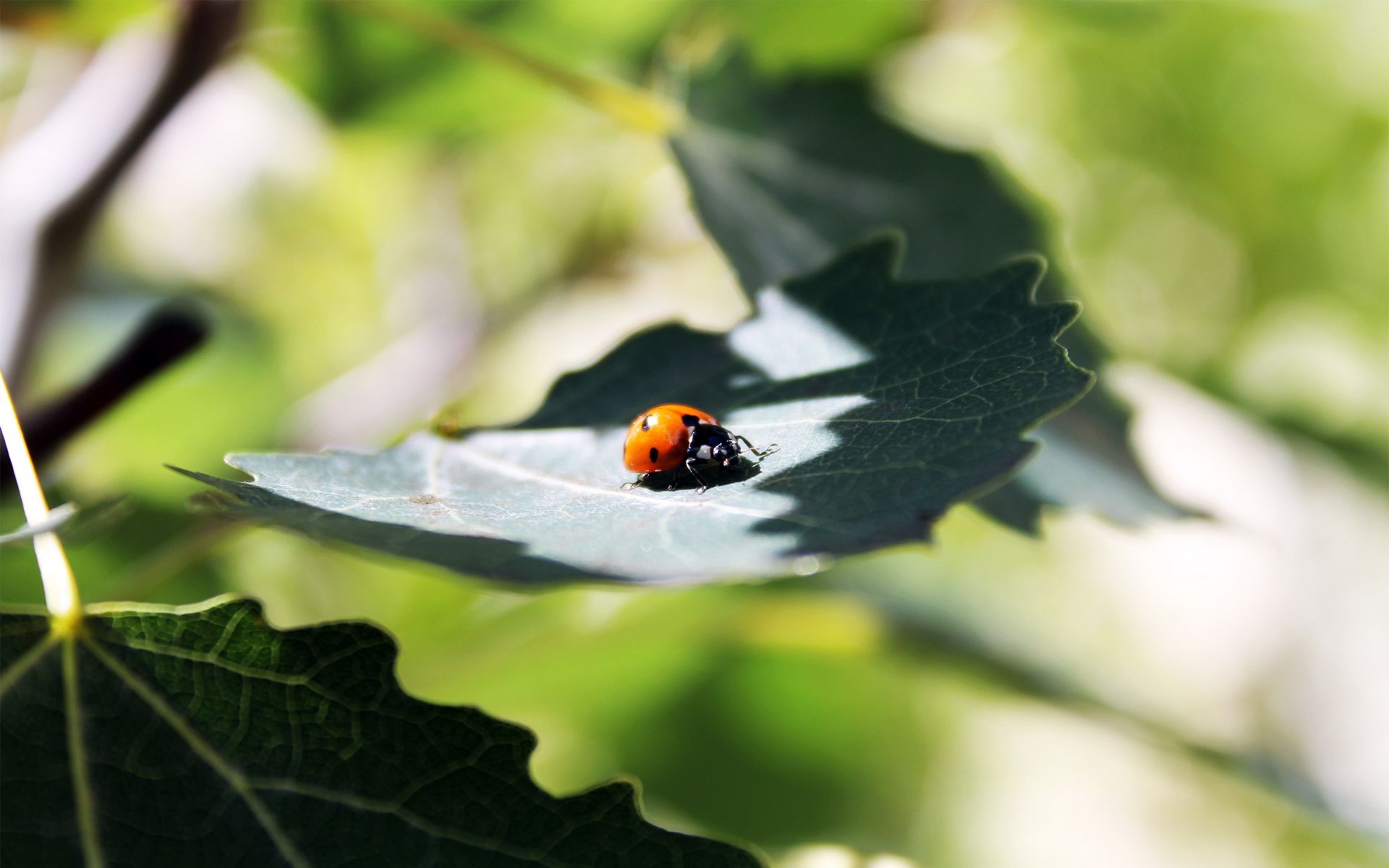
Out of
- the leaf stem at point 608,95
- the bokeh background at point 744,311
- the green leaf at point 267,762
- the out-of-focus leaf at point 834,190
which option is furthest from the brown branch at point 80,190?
the green leaf at point 267,762

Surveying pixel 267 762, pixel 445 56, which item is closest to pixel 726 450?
pixel 267 762

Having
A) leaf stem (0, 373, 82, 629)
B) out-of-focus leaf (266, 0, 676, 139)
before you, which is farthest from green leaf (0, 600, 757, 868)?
out-of-focus leaf (266, 0, 676, 139)

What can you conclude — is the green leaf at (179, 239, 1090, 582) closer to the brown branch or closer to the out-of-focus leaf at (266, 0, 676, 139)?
the brown branch

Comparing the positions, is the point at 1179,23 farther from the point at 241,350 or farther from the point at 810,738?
the point at 241,350

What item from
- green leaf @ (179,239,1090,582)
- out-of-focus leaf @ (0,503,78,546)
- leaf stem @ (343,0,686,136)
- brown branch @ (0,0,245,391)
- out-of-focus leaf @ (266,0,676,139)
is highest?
out-of-focus leaf @ (266,0,676,139)

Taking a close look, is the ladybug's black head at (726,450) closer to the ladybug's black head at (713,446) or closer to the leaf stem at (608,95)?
the ladybug's black head at (713,446)

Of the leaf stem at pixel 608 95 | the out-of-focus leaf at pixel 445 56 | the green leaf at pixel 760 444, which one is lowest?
the green leaf at pixel 760 444
